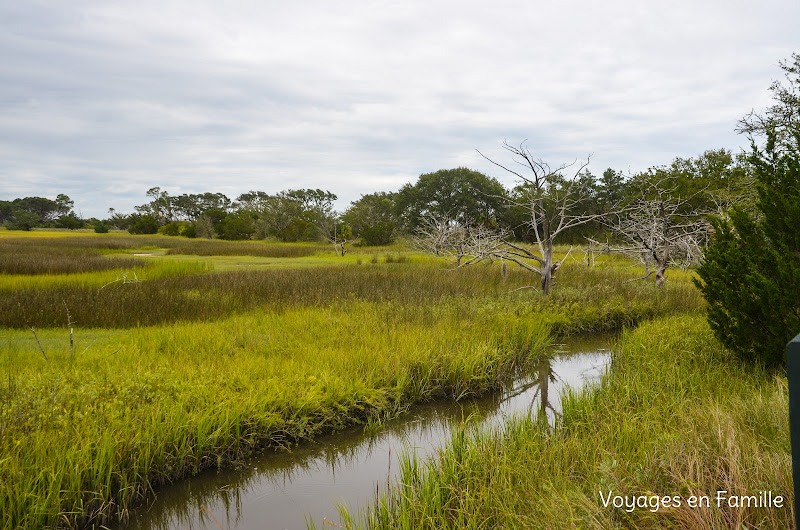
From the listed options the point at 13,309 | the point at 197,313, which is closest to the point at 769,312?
the point at 197,313

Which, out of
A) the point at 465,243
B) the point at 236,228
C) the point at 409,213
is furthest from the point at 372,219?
the point at 465,243

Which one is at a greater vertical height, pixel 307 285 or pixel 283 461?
pixel 307 285

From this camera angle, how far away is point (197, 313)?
10164 millimetres

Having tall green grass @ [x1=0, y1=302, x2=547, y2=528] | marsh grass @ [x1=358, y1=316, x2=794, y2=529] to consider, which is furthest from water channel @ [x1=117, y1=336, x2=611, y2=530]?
marsh grass @ [x1=358, y1=316, x2=794, y2=529]

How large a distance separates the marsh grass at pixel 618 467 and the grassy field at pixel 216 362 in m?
1.90

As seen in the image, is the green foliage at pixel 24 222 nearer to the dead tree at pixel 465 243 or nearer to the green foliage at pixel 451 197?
the green foliage at pixel 451 197

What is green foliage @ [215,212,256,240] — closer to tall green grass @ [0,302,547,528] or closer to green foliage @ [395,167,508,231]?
green foliage @ [395,167,508,231]

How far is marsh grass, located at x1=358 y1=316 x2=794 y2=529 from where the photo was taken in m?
2.78

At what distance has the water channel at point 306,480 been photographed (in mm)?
4219

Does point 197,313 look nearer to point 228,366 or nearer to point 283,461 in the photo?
point 228,366

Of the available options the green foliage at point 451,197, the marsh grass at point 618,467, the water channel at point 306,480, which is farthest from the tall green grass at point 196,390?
the green foliage at point 451,197

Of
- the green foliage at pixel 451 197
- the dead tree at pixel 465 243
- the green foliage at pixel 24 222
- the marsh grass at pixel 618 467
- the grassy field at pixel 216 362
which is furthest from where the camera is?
the green foliage at pixel 24 222

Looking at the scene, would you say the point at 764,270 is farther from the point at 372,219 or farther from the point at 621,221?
the point at 372,219

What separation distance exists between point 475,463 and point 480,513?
67 centimetres
